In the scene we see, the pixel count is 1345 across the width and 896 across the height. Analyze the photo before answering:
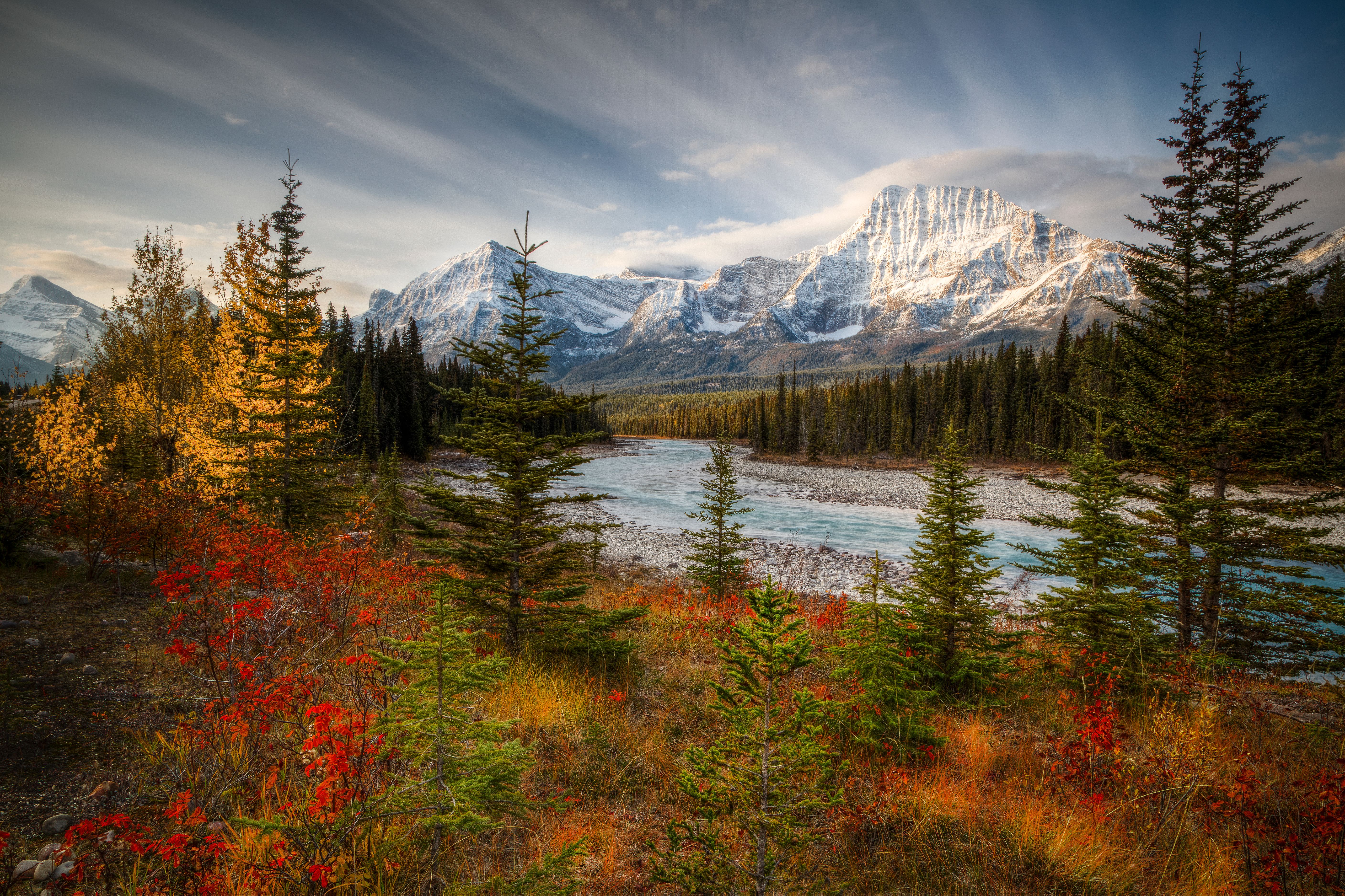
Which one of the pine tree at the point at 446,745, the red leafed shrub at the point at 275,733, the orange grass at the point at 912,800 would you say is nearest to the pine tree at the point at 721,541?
the orange grass at the point at 912,800

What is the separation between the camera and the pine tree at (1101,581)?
620cm

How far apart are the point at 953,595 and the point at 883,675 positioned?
4.40ft

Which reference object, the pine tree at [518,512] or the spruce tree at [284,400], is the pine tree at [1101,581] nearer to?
the pine tree at [518,512]

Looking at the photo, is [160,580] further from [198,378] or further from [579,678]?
[198,378]

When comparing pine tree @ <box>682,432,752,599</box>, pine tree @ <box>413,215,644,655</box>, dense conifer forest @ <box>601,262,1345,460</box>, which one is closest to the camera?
pine tree @ <box>413,215,644,655</box>

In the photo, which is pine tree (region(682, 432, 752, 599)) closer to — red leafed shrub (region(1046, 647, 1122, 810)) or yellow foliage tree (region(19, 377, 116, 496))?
red leafed shrub (region(1046, 647, 1122, 810))

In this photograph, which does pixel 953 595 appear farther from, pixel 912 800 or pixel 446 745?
pixel 446 745

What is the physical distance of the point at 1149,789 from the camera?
4.00m

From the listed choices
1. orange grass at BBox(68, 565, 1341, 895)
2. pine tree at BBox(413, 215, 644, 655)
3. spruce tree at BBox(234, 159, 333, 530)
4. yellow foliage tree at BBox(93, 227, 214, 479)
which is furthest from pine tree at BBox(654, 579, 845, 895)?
yellow foliage tree at BBox(93, 227, 214, 479)

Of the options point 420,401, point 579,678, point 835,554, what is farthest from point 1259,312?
point 420,401

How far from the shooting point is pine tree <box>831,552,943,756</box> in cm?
465

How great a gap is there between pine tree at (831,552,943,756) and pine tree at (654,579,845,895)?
4.75ft

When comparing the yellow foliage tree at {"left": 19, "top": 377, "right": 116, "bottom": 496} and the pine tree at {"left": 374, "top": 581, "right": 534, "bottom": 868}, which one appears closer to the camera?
the pine tree at {"left": 374, "top": 581, "right": 534, "bottom": 868}

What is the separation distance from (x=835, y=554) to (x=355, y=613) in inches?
775
